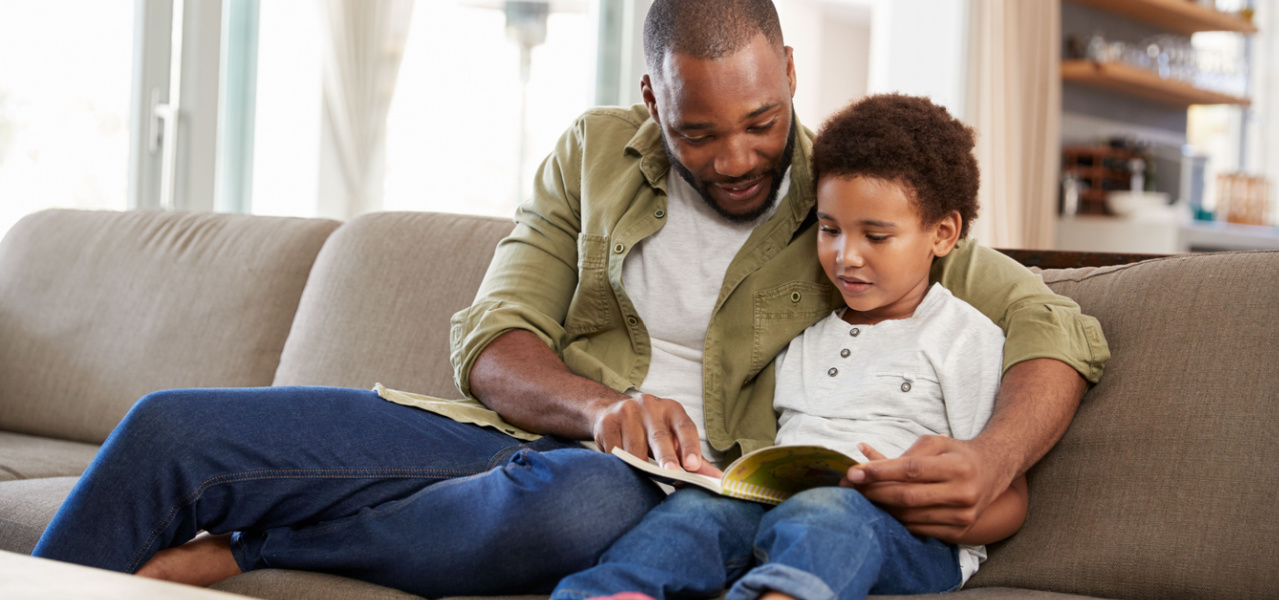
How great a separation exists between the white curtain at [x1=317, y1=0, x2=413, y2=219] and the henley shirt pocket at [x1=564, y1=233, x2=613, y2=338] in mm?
2458

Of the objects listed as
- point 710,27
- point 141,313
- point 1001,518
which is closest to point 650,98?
point 710,27

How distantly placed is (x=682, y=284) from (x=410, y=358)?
25.5 inches

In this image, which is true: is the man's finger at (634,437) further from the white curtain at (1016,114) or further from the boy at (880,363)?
the white curtain at (1016,114)

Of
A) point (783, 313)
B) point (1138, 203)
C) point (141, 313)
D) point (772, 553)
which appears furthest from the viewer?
point (1138, 203)

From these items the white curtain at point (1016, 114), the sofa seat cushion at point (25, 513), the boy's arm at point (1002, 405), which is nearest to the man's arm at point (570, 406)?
the boy's arm at point (1002, 405)

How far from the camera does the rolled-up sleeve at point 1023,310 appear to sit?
126 centimetres

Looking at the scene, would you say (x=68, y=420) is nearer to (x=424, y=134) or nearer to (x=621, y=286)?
(x=621, y=286)

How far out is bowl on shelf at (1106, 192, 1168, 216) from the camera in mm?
4426

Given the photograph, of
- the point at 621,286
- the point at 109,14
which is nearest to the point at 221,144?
the point at 109,14

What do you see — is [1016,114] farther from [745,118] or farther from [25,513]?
[25,513]

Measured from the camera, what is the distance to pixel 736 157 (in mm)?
1407

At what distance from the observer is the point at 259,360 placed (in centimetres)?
215

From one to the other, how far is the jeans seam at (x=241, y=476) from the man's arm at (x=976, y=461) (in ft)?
1.78

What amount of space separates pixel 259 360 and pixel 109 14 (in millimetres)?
1666
